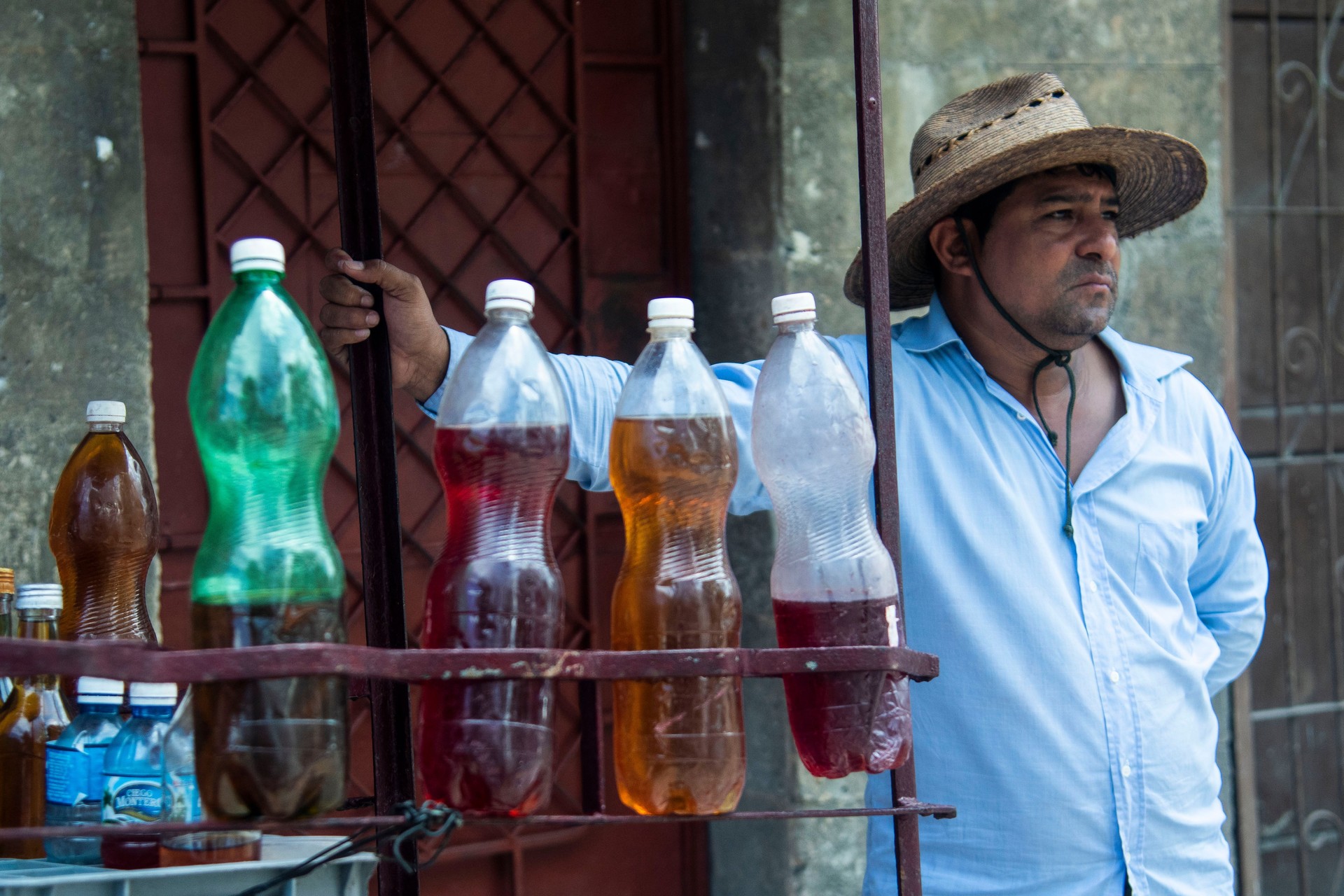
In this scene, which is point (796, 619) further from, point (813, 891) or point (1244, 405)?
point (1244, 405)

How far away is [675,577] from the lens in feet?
4.29

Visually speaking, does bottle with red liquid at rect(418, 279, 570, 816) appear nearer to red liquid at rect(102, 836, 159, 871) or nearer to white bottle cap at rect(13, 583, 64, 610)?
red liquid at rect(102, 836, 159, 871)

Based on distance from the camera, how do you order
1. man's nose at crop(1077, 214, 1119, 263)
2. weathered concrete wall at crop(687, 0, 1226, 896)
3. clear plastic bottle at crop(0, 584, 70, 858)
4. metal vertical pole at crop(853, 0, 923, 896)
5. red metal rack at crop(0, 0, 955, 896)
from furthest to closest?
1. weathered concrete wall at crop(687, 0, 1226, 896)
2. man's nose at crop(1077, 214, 1119, 263)
3. clear plastic bottle at crop(0, 584, 70, 858)
4. metal vertical pole at crop(853, 0, 923, 896)
5. red metal rack at crop(0, 0, 955, 896)

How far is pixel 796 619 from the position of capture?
1.33 meters

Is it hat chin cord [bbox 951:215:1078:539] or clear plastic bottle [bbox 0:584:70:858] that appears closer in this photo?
clear plastic bottle [bbox 0:584:70:858]

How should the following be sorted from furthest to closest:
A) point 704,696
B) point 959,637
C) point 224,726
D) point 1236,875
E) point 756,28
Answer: point 1236,875, point 756,28, point 959,637, point 704,696, point 224,726

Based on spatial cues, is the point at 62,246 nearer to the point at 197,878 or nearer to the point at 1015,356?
the point at 197,878

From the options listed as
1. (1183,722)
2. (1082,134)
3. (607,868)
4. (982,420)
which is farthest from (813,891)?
(1082,134)

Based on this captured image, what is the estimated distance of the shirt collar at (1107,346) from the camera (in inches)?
87.8

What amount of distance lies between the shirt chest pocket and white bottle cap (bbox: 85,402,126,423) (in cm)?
160

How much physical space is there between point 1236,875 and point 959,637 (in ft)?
7.08

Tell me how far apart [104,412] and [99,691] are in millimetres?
379

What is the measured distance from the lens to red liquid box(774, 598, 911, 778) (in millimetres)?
1271

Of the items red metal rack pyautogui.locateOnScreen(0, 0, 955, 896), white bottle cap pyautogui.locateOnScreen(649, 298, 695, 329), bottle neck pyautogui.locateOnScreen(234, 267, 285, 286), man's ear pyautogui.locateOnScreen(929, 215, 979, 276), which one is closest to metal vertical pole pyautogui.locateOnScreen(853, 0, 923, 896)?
red metal rack pyautogui.locateOnScreen(0, 0, 955, 896)
